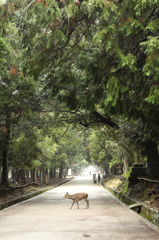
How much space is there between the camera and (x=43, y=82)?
1766cm

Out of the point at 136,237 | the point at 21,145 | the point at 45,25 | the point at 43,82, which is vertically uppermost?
the point at 43,82

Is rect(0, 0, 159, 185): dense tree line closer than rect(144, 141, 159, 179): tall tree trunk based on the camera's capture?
Yes

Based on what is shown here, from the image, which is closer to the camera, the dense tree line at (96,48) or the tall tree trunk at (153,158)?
the dense tree line at (96,48)

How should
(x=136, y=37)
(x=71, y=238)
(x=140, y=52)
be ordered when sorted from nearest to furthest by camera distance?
(x=71, y=238) → (x=136, y=37) → (x=140, y=52)

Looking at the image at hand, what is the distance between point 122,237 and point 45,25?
5.88 m

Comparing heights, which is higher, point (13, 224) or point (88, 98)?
point (88, 98)

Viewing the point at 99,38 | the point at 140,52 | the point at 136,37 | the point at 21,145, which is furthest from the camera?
the point at 21,145

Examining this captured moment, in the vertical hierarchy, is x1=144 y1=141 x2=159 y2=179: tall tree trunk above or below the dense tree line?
below

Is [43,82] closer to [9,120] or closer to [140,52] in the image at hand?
[9,120]

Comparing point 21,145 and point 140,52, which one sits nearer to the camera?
point 140,52

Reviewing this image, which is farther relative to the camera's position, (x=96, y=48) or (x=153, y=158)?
(x=153, y=158)

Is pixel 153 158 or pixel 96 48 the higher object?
pixel 96 48

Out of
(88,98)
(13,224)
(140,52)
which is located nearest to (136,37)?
(140,52)

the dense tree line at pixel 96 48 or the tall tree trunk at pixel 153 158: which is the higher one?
the dense tree line at pixel 96 48
